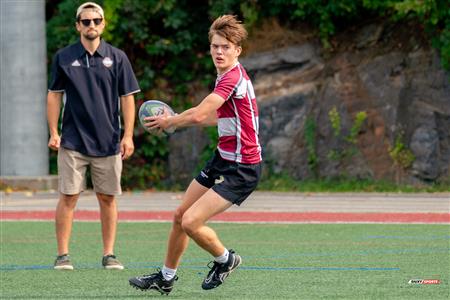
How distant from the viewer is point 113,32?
68.4 feet

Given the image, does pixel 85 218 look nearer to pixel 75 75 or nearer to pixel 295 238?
pixel 295 238

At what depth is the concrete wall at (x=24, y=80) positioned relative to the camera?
2034cm

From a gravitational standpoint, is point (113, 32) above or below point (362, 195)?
above

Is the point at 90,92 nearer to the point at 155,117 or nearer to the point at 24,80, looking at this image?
the point at 155,117

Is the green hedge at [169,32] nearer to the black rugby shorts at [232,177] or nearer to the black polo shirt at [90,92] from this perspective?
the black polo shirt at [90,92]

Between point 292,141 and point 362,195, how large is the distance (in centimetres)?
212

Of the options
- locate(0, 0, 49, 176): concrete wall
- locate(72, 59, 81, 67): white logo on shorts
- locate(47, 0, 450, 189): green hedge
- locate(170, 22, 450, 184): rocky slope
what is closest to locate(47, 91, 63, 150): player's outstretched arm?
locate(72, 59, 81, 67): white logo on shorts

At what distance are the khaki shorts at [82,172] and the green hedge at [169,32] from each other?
32.8 feet

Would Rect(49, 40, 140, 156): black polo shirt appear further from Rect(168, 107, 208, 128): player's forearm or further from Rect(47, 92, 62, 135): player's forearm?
Rect(168, 107, 208, 128): player's forearm

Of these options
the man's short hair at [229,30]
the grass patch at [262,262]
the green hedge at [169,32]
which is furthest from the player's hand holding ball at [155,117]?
the green hedge at [169,32]

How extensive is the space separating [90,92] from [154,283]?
2234 mm

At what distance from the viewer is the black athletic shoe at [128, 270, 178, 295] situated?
854 centimetres

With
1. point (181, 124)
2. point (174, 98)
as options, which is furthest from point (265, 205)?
point (181, 124)

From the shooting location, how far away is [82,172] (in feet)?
34.1
